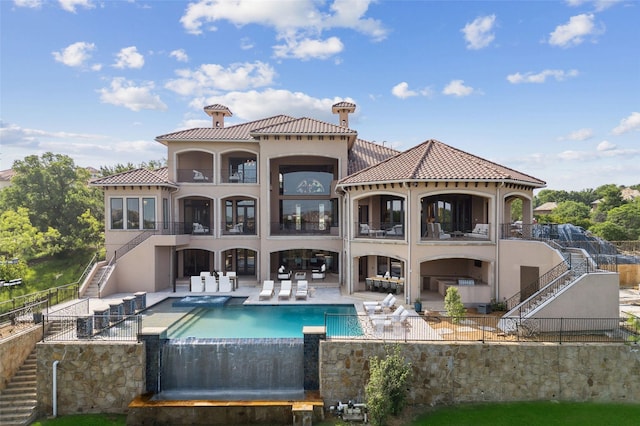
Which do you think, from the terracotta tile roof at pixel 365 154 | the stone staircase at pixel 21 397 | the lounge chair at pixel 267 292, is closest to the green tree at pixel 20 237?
the stone staircase at pixel 21 397

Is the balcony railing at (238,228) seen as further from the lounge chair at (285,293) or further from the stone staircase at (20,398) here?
the stone staircase at (20,398)

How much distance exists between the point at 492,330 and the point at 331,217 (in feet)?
48.7

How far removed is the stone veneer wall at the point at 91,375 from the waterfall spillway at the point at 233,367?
1.08 m

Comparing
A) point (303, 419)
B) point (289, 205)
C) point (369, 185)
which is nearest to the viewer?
point (303, 419)

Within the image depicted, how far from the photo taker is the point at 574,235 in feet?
78.0

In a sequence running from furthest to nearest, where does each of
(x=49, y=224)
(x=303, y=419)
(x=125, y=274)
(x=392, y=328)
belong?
(x=49, y=224) → (x=125, y=274) → (x=392, y=328) → (x=303, y=419)

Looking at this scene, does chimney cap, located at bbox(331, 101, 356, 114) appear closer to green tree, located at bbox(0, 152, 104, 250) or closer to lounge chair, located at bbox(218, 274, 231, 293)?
lounge chair, located at bbox(218, 274, 231, 293)

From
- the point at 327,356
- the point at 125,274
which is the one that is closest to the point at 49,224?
the point at 125,274

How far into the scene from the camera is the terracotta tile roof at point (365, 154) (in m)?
26.4

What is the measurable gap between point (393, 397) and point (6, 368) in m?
14.0

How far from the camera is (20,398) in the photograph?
514 inches

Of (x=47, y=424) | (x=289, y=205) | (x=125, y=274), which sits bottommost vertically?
(x=47, y=424)

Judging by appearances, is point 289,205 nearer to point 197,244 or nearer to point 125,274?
point 197,244

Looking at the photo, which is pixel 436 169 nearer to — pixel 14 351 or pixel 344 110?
pixel 344 110
